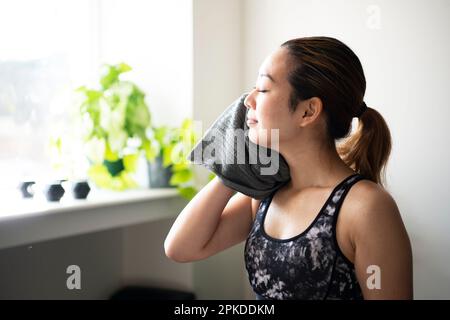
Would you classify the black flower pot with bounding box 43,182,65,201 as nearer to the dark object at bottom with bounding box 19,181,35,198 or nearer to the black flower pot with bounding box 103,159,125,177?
the dark object at bottom with bounding box 19,181,35,198

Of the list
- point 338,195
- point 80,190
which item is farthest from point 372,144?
point 80,190

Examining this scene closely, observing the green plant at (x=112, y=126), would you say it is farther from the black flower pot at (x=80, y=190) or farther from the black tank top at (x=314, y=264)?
the black tank top at (x=314, y=264)

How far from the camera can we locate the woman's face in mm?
971

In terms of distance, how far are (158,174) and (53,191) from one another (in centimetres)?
47

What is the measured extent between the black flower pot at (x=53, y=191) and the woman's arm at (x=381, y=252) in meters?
0.94

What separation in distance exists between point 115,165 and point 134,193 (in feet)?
0.45

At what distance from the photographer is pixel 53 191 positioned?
4.60 ft

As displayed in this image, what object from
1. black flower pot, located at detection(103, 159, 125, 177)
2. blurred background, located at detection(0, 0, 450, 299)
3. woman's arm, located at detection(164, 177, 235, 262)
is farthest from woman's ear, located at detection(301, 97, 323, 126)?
black flower pot, located at detection(103, 159, 125, 177)

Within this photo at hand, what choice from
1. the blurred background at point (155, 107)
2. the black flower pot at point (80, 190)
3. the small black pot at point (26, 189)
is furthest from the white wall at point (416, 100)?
the small black pot at point (26, 189)

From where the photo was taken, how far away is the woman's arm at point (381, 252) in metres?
0.87

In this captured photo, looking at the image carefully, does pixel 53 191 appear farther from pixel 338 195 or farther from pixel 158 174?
pixel 338 195
